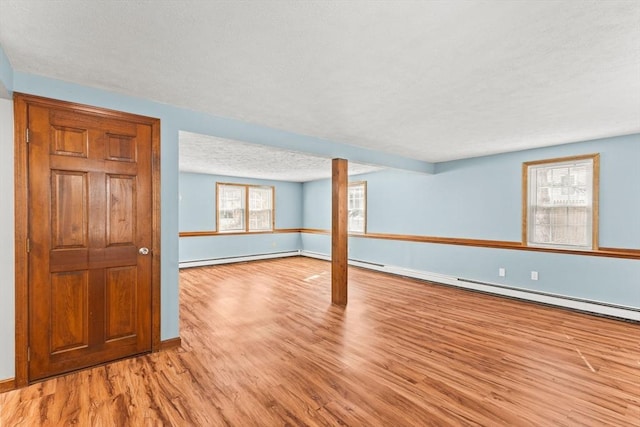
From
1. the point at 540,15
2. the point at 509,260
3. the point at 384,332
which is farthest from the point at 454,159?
the point at 540,15

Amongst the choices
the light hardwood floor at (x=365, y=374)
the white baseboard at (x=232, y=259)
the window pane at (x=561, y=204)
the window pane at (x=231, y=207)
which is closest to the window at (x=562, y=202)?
the window pane at (x=561, y=204)

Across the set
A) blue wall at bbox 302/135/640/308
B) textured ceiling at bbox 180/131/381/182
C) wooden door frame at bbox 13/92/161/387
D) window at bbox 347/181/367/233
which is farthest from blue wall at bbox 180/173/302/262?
wooden door frame at bbox 13/92/161/387

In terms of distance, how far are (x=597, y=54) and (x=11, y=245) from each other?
4.33 m

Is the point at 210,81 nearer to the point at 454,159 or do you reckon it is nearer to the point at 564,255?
the point at 454,159

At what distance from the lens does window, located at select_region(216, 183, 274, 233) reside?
26.0ft

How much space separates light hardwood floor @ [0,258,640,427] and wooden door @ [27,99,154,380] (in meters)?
0.28

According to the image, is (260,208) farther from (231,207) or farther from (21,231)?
(21,231)

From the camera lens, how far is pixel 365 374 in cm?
255

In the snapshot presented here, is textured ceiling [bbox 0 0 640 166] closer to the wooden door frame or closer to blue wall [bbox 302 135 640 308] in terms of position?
the wooden door frame

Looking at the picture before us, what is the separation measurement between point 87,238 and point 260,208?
20.0 feet

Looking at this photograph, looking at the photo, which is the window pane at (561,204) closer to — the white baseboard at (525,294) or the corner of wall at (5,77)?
the white baseboard at (525,294)

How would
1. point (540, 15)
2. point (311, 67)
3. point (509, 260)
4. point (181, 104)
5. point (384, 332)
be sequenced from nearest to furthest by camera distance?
point (540, 15) → point (311, 67) → point (181, 104) → point (384, 332) → point (509, 260)

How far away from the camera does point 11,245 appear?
230cm

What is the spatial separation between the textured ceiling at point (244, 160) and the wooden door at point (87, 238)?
3.82 feet
